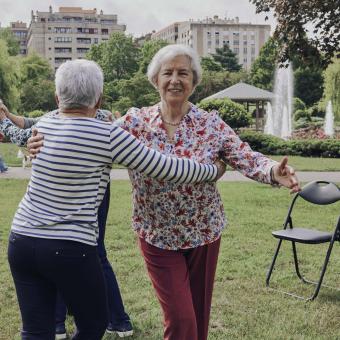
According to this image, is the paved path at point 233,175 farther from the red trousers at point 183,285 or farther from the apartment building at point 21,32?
the apartment building at point 21,32

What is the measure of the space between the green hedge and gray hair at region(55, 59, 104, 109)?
18.4 m

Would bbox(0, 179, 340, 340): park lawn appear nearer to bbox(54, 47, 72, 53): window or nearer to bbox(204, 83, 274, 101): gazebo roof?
bbox(204, 83, 274, 101): gazebo roof

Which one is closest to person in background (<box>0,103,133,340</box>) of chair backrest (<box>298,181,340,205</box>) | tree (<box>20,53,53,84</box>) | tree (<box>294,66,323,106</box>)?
chair backrest (<box>298,181,340,205</box>)

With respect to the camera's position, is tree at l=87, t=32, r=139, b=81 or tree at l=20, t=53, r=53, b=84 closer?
tree at l=20, t=53, r=53, b=84

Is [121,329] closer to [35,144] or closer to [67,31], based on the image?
[35,144]

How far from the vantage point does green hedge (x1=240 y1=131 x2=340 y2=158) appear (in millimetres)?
20375

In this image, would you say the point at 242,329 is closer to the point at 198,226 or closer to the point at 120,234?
the point at 198,226

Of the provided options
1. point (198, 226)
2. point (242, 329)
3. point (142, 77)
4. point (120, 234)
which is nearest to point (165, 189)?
point (198, 226)

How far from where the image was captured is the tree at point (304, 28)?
10.5m

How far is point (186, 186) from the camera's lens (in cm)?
317

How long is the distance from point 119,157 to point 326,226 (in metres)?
6.35

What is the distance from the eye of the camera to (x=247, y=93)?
117ft

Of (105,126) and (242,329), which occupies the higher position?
(105,126)

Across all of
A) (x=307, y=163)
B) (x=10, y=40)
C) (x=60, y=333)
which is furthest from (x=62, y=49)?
(x=60, y=333)
